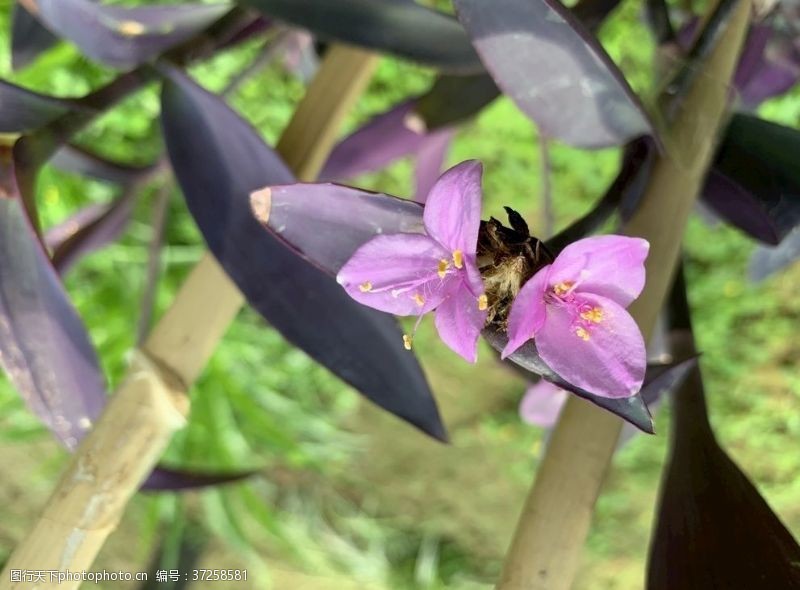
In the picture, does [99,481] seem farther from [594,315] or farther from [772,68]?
[772,68]

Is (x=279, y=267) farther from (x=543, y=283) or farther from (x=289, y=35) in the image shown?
(x=289, y=35)

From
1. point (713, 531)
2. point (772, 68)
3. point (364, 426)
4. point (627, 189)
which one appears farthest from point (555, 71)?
point (364, 426)

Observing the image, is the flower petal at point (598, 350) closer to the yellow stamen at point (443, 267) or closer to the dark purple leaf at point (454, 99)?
the yellow stamen at point (443, 267)

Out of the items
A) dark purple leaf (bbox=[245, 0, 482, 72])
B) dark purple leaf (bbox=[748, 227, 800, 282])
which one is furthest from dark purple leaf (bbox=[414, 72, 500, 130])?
dark purple leaf (bbox=[748, 227, 800, 282])

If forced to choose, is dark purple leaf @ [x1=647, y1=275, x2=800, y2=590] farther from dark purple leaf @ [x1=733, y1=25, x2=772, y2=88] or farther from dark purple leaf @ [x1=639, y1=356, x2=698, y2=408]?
dark purple leaf @ [x1=733, y1=25, x2=772, y2=88]

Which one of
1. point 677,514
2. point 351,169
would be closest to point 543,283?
point 677,514

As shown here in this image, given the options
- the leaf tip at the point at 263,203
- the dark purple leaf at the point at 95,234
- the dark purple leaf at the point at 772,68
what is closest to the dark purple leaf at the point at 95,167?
the dark purple leaf at the point at 95,234
